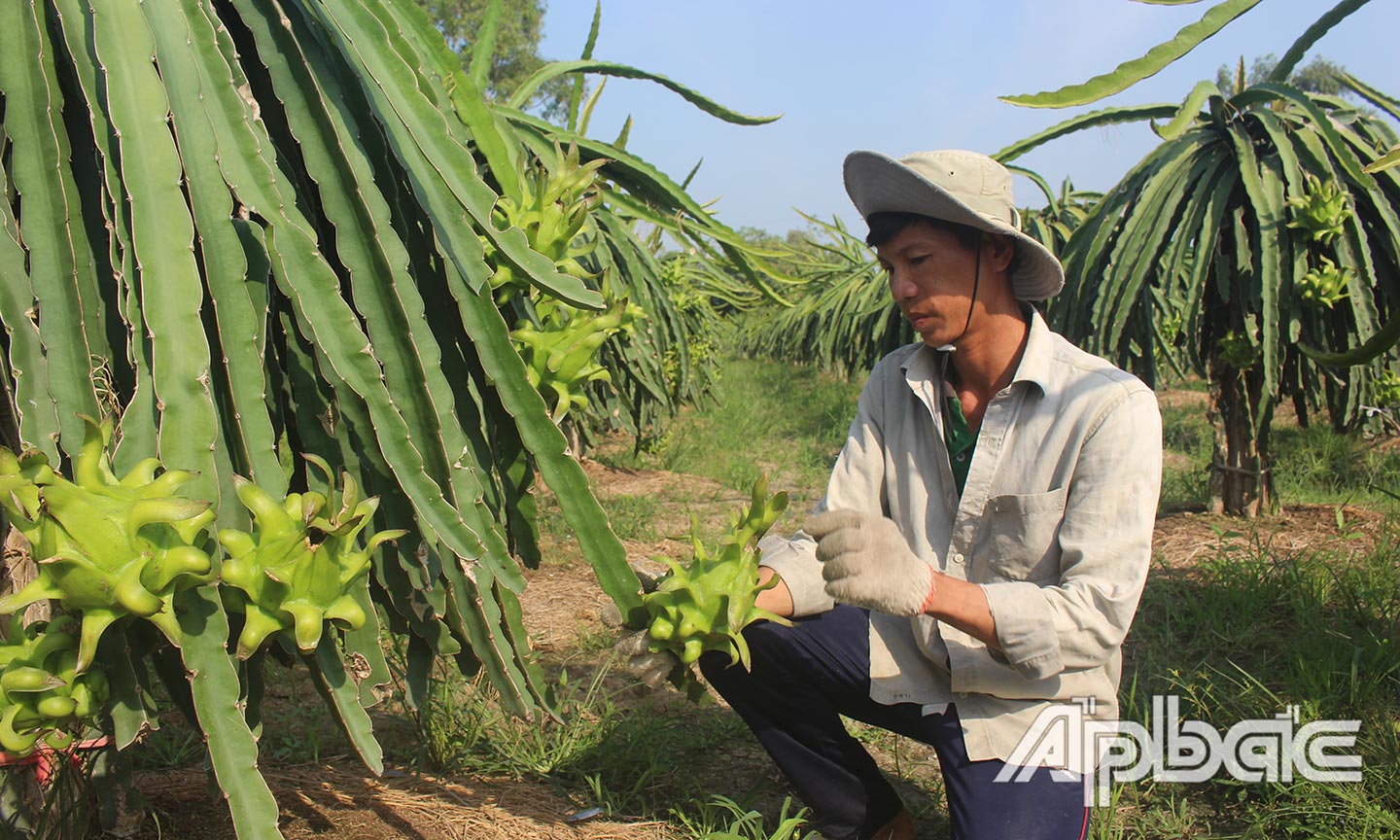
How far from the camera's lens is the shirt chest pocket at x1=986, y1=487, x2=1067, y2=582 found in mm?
1811

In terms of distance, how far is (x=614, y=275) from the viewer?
3.88 meters

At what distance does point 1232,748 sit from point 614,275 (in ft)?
8.44

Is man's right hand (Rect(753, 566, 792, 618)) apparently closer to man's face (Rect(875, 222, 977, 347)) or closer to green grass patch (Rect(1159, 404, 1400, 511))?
man's face (Rect(875, 222, 977, 347))

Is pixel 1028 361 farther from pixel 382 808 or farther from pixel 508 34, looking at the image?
pixel 508 34

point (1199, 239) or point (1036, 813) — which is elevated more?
point (1199, 239)

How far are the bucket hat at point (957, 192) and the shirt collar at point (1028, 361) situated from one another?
98mm

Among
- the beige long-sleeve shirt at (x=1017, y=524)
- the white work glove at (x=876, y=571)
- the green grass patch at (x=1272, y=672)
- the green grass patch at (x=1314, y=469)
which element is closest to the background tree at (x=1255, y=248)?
the green grass patch at (x=1314, y=469)

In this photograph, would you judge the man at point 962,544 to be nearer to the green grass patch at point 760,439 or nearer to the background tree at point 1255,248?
the background tree at point 1255,248

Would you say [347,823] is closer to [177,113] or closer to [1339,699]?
[177,113]

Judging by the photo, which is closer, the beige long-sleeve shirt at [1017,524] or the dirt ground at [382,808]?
the beige long-sleeve shirt at [1017,524]

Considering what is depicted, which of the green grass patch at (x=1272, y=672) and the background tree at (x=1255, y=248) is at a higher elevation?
the background tree at (x=1255, y=248)

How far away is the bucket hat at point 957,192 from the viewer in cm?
181

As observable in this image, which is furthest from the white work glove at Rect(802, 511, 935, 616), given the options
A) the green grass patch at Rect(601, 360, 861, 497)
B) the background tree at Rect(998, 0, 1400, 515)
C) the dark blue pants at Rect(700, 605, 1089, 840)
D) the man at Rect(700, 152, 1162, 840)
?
the green grass patch at Rect(601, 360, 861, 497)

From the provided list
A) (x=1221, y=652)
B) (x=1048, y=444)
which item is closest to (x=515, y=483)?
(x=1048, y=444)
